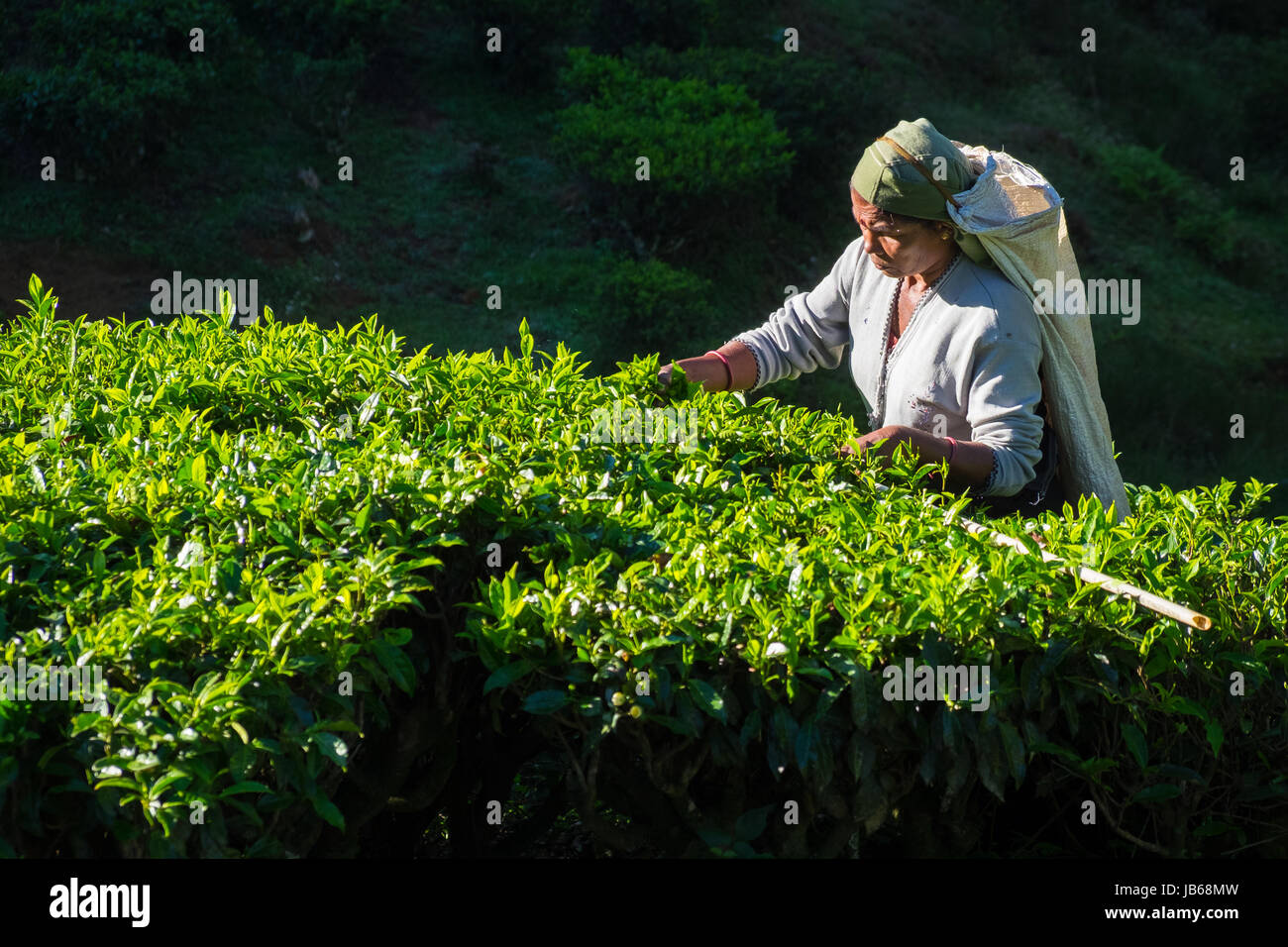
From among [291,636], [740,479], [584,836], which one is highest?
[740,479]

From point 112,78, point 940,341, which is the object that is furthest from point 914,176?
point 112,78

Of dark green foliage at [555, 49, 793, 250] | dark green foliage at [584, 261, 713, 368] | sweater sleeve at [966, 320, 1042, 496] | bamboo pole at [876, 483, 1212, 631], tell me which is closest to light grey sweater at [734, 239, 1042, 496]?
sweater sleeve at [966, 320, 1042, 496]

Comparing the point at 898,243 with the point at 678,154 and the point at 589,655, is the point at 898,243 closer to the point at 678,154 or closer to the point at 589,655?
the point at 589,655

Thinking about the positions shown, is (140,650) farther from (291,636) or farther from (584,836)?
(584,836)

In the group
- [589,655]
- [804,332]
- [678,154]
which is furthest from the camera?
[678,154]

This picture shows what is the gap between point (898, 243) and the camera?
4.03 metres

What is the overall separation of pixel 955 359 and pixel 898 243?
36 centimetres

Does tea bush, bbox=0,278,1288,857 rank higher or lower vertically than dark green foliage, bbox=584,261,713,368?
lower

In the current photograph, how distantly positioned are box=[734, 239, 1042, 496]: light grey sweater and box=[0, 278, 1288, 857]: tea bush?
1.85 feet

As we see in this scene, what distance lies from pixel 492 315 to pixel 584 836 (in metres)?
5.76

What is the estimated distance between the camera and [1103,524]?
3223 mm

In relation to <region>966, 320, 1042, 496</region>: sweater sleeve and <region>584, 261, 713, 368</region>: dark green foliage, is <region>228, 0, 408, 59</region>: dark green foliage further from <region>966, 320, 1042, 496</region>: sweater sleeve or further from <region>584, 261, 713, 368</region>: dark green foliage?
<region>966, 320, 1042, 496</region>: sweater sleeve

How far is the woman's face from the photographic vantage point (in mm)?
4004

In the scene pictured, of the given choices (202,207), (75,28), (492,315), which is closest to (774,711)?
(492,315)
